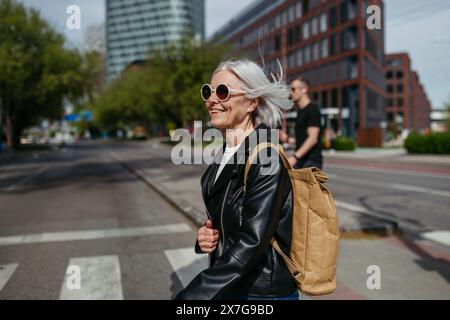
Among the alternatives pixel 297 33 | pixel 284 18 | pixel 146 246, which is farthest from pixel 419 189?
pixel 284 18

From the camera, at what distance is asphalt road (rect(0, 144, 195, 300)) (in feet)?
13.4

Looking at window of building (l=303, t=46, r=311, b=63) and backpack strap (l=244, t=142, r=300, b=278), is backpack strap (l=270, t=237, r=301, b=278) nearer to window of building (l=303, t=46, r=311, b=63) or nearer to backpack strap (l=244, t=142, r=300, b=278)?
backpack strap (l=244, t=142, r=300, b=278)

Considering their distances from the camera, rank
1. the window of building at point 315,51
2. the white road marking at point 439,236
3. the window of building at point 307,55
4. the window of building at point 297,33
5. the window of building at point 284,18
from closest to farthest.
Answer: the white road marking at point 439,236 → the window of building at point 315,51 → the window of building at point 307,55 → the window of building at point 297,33 → the window of building at point 284,18

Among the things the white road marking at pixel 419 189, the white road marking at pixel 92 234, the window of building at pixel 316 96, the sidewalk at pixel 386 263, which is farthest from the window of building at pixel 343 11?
the white road marking at pixel 92 234

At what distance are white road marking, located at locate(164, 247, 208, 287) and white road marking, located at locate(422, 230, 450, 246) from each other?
128 inches

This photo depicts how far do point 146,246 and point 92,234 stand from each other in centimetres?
125

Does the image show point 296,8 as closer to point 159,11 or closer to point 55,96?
point 55,96

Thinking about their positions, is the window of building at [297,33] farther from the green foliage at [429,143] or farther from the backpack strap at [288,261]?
the backpack strap at [288,261]

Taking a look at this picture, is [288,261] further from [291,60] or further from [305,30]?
[291,60]

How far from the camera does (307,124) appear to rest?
5.14 m

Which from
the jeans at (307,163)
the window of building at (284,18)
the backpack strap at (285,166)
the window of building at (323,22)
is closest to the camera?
the backpack strap at (285,166)

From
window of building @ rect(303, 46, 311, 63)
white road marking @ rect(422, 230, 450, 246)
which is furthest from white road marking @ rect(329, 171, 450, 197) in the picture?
window of building @ rect(303, 46, 311, 63)

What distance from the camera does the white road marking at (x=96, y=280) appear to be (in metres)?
3.86

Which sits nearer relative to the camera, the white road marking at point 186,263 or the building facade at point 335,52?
the white road marking at point 186,263
